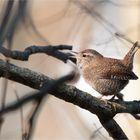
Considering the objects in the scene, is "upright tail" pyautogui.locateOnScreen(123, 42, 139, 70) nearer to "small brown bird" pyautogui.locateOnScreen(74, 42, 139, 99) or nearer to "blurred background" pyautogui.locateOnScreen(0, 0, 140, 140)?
"small brown bird" pyautogui.locateOnScreen(74, 42, 139, 99)

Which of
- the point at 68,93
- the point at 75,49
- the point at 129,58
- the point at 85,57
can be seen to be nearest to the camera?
the point at 68,93

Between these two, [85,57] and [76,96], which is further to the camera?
[85,57]

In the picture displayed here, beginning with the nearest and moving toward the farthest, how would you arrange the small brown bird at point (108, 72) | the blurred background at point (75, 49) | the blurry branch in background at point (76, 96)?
the blurry branch in background at point (76, 96), the small brown bird at point (108, 72), the blurred background at point (75, 49)

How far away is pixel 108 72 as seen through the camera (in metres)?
2.86

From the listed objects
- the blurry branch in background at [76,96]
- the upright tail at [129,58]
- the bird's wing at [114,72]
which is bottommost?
the bird's wing at [114,72]

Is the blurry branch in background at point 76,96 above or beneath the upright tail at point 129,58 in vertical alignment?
above

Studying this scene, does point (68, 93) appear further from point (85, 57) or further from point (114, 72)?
point (85, 57)

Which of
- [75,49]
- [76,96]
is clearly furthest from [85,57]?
[76,96]

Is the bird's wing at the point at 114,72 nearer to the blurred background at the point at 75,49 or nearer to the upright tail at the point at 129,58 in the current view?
the upright tail at the point at 129,58

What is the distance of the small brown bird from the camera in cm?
276

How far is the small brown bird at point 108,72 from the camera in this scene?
2758 mm

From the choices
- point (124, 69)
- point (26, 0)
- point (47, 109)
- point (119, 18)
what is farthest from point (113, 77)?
point (119, 18)

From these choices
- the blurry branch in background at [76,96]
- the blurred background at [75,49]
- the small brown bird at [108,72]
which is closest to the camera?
the blurry branch in background at [76,96]

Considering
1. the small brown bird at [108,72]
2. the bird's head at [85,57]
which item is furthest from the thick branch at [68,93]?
the bird's head at [85,57]
